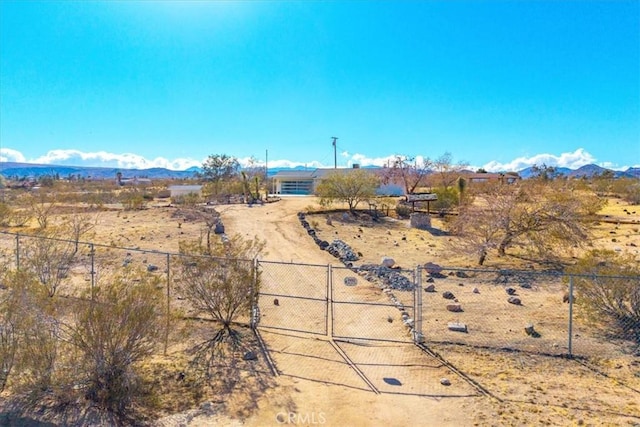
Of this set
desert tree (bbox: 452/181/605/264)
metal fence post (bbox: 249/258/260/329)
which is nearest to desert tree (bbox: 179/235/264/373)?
metal fence post (bbox: 249/258/260/329)

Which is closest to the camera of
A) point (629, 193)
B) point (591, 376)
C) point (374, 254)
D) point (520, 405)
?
point (520, 405)

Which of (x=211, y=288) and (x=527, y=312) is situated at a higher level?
(x=211, y=288)

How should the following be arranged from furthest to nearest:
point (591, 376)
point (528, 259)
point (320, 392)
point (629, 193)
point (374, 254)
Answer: point (629, 193) → point (374, 254) → point (528, 259) → point (591, 376) → point (320, 392)

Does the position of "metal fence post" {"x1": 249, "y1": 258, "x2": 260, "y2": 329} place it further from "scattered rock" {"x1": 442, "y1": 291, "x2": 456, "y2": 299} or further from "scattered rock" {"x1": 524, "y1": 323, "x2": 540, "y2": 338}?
"scattered rock" {"x1": 524, "y1": 323, "x2": 540, "y2": 338}

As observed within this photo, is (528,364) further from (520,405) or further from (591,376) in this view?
(520,405)

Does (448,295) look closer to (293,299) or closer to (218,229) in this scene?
(293,299)

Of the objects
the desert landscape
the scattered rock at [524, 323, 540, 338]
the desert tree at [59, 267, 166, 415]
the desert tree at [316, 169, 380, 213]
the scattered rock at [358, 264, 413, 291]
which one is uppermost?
the desert tree at [316, 169, 380, 213]

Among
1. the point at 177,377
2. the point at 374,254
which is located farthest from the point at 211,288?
the point at 374,254

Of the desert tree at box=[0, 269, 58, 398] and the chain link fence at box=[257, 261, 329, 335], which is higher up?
the desert tree at box=[0, 269, 58, 398]
